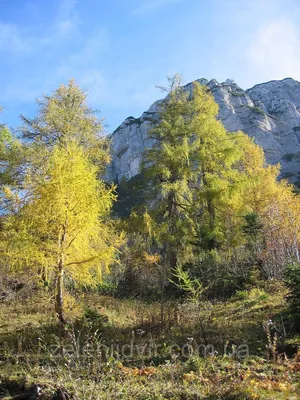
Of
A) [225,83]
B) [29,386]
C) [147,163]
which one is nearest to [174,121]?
[147,163]

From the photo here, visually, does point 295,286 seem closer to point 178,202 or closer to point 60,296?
point 60,296

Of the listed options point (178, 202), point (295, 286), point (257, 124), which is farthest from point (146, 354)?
point (257, 124)

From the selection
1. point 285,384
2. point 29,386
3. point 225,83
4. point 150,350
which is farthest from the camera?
point 225,83

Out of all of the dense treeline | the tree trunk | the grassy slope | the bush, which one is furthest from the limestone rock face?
the tree trunk

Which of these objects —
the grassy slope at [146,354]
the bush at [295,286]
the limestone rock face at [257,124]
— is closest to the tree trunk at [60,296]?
the grassy slope at [146,354]

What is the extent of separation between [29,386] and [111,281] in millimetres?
10046

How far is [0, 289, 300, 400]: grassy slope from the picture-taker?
4.06 m

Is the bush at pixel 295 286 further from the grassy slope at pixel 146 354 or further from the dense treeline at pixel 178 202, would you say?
the dense treeline at pixel 178 202

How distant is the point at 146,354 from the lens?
6320mm

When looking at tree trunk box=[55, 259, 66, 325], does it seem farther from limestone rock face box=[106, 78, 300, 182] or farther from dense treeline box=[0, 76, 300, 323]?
limestone rock face box=[106, 78, 300, 182]

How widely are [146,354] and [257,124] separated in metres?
78.8

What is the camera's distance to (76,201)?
7500mm

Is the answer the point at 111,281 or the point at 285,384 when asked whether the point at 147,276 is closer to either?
the point at 111,281

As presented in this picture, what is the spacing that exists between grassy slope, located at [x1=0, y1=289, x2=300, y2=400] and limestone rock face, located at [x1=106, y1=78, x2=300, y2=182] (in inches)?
2484
